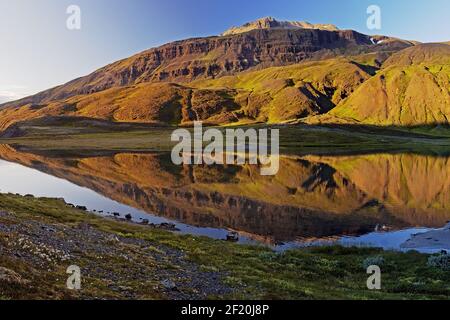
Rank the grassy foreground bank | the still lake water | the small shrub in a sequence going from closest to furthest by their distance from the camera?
the grassy foreground bank
the small shrub
the still lake water

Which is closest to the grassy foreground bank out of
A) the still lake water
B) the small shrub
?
the small shrub

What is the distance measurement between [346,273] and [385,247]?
1283 cm

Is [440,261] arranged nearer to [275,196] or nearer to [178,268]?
[178,268]

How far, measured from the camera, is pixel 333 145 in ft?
571

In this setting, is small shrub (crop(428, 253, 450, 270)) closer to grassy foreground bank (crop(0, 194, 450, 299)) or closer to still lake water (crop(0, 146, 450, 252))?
grassy foreground bank (crop(0, 194, 450, 299))

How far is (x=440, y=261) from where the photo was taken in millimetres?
30547

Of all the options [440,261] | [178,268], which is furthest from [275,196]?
[178,268]

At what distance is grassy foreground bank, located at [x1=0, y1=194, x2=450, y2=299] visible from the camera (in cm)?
1841

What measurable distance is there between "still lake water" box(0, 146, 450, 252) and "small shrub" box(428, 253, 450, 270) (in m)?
6.48

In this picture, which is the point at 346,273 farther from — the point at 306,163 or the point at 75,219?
the point at 306,163

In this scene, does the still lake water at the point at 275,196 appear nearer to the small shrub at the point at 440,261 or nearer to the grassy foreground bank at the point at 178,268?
the small shrub at the point at 440,261

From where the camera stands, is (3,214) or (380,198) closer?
(3,214)

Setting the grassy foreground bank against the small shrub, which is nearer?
the grassy foreground bank

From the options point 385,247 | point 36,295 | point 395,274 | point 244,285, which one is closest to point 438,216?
point 385,247
